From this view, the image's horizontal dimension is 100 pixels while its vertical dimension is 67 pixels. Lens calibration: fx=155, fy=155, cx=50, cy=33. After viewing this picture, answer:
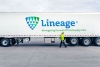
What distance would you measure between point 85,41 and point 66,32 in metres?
2.40

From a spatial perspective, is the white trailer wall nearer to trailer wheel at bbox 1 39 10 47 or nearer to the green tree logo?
the green tree logo

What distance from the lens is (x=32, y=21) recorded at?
17438 mm

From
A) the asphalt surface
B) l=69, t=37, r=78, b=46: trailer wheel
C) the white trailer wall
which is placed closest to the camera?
the asphalt surface

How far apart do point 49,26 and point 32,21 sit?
1990mm

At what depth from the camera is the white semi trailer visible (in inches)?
683

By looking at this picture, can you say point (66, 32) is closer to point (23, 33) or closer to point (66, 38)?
point (66, 38)

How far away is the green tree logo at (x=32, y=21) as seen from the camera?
17391 millimetres

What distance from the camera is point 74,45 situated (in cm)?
1781

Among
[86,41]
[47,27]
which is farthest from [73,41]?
[47,27]

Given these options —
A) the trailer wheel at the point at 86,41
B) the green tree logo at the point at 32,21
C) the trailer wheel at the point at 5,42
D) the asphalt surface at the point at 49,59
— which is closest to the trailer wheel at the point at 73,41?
the trailer wheel at the point at 86,41

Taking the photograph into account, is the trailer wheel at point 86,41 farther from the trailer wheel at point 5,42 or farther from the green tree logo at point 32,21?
the trailer wheel at point 5,42

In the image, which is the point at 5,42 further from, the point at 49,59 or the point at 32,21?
the point at 49,59

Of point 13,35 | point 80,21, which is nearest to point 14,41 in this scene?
point 13,35

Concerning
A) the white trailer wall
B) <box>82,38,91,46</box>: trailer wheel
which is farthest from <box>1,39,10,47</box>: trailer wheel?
<box>82,38,91,46</box>: trailer wheel
